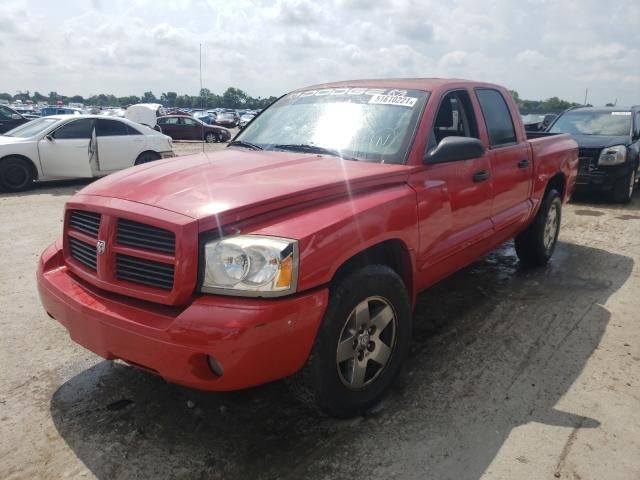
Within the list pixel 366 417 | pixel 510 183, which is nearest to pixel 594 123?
pixel 510 183

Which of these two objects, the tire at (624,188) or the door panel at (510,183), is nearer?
the door panel at (510,183)

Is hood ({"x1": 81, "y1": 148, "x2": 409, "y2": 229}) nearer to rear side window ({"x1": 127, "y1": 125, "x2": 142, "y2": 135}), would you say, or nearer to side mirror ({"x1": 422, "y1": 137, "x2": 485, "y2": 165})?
side mirror ({"x1": 422, "y1": 137, "x2": 485, "y2": 165})

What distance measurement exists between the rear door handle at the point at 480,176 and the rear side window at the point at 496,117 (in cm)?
38

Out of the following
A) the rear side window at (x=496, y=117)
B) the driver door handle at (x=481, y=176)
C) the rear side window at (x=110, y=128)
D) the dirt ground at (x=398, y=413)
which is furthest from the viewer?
the rear side window at (x=110, y=128)

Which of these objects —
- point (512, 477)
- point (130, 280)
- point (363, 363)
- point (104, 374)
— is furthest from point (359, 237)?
point (104, 374)

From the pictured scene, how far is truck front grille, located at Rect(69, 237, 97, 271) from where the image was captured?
8.56 feet

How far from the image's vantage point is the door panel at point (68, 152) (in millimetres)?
9969

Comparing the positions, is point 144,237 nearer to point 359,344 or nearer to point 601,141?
point 359,344

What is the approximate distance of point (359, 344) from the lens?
270 cm

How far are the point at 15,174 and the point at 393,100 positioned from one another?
8.72 metres

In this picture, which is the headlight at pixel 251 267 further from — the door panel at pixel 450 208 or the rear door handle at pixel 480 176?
the rear door handle at pixel 480 176

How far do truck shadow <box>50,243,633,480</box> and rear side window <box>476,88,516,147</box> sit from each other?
1486 millimetres

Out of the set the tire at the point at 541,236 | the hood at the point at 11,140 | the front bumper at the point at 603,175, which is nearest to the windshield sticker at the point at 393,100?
the tire at the point at 541,236

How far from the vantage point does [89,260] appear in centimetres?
264
